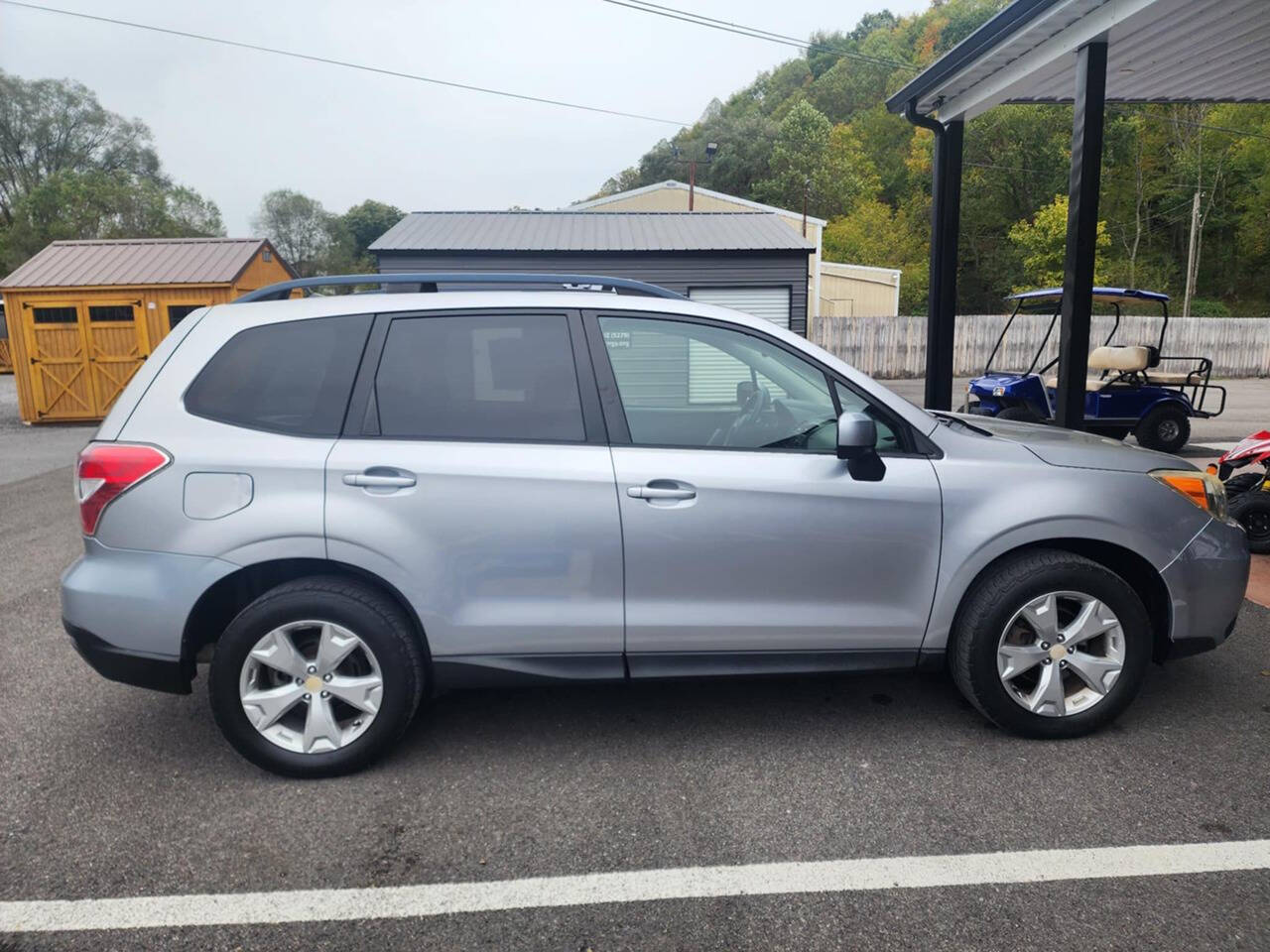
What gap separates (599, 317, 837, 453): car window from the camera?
3350 mm

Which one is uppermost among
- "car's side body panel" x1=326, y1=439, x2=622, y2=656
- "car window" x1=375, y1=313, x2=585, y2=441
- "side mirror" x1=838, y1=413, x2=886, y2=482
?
"car window" x1=375, y1=313, x2=585, y2=441

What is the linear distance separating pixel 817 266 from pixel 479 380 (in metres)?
27.6

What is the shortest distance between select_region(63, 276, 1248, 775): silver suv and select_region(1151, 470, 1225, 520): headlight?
0.01 meters

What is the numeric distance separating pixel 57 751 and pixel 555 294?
8.63ft

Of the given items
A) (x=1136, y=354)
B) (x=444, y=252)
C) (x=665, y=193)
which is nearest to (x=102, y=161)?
(x=665, y=193)

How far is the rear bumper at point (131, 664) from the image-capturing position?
10.3 feet

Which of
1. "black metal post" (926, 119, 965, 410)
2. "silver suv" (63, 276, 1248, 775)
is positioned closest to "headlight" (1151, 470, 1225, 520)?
"silver suv" (63, 276, 1248, 775)

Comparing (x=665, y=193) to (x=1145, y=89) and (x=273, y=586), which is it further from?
(x=273, y=586)

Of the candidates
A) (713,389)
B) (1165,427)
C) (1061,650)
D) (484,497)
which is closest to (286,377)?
(484,497)

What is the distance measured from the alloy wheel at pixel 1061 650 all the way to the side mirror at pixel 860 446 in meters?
0.75

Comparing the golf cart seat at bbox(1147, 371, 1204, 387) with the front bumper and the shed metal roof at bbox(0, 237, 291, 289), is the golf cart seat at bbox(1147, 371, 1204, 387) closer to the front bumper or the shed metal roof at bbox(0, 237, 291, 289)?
the front bumper

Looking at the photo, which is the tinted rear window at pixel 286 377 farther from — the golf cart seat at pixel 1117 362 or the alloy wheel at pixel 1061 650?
the golf cart seat at pixel 1117 362

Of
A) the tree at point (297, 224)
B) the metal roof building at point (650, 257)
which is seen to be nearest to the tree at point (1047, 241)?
the metal roof building at point (650, 257)

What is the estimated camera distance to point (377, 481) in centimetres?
314
